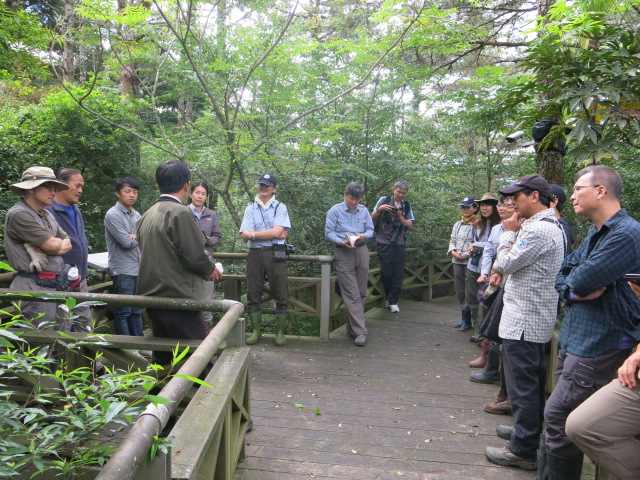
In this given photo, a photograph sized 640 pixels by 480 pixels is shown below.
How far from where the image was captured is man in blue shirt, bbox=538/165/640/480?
92.5 inches

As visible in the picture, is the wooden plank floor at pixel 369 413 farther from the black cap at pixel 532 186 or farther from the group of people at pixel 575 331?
the black cap at pixel 532 186

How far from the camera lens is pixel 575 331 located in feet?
8.35

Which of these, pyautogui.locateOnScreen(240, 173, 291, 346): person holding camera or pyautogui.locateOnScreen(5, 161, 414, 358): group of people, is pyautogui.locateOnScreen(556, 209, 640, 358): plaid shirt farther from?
pyautogui.locateOnScreen(240, 173, 291, 346): person holding camera

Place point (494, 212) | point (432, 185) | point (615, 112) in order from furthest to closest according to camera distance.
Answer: point (432, 185), point (494, 212), point (615, 112)

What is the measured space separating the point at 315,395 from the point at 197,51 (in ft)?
16.8

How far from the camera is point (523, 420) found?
309 centimetres

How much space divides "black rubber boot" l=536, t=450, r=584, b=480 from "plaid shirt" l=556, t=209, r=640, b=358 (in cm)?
61

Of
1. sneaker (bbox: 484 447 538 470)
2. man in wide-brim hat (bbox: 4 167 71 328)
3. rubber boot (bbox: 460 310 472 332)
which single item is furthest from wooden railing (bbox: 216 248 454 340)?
sneaker (bbox: 484 447 538 470)

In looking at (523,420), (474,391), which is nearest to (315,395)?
(474,391)

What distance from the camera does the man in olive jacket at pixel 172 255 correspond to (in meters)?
2.90

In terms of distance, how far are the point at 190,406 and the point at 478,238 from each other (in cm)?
477

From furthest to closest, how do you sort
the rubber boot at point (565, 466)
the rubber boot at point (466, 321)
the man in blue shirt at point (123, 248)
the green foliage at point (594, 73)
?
the rubber boot at point (466, 321) → the man in blue shirt at point (123, 248) → the green foliage at point (594, 73) → the rubber boot at point (565, 466)

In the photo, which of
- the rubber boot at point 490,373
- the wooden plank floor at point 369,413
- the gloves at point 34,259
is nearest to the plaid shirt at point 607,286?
the wooden plank floor at point 369,413

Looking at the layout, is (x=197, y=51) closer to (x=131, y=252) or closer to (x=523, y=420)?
(x=131, y=252)
